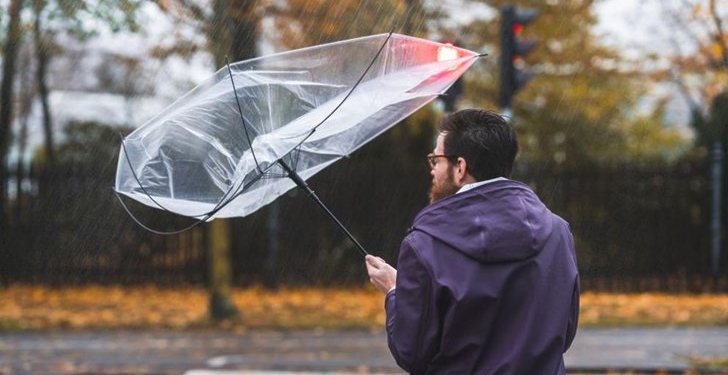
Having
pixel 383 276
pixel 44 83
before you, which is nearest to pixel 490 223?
pixel 383 276

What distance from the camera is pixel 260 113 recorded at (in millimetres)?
3641

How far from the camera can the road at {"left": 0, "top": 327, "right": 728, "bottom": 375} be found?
32.5 feet

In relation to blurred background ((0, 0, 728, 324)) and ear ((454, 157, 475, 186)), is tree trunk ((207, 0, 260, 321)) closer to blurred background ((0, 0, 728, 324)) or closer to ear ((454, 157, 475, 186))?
blurred background ((0, 0, 728, 324))

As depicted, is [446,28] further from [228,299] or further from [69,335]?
[69,335]

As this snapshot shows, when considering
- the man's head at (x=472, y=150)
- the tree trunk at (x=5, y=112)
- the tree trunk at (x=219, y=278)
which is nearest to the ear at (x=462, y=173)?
the man's head at (x=472, y=150)

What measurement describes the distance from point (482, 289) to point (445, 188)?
381 mm

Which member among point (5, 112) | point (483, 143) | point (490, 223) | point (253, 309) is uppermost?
point (5, 112)

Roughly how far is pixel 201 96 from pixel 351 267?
13771 millimetres

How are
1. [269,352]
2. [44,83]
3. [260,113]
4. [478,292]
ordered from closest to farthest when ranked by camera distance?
1. [478,292]
2. [260,113]
3. [269,352]
4. [44,83]

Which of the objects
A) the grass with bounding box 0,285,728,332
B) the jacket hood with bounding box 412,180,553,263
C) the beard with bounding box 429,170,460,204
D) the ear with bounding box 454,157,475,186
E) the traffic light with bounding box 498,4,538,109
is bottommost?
the grass with bounding box 0,285,728,332

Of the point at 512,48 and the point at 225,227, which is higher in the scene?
the point at 512,48

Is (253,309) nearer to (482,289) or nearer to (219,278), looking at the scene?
(219,278)

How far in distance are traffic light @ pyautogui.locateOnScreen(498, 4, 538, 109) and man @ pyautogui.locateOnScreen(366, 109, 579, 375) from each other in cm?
937

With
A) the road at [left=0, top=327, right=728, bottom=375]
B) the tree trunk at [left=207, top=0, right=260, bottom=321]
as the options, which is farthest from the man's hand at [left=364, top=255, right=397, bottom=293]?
the tree trunk at [left=207, top=0, right=260, bottom=321]
